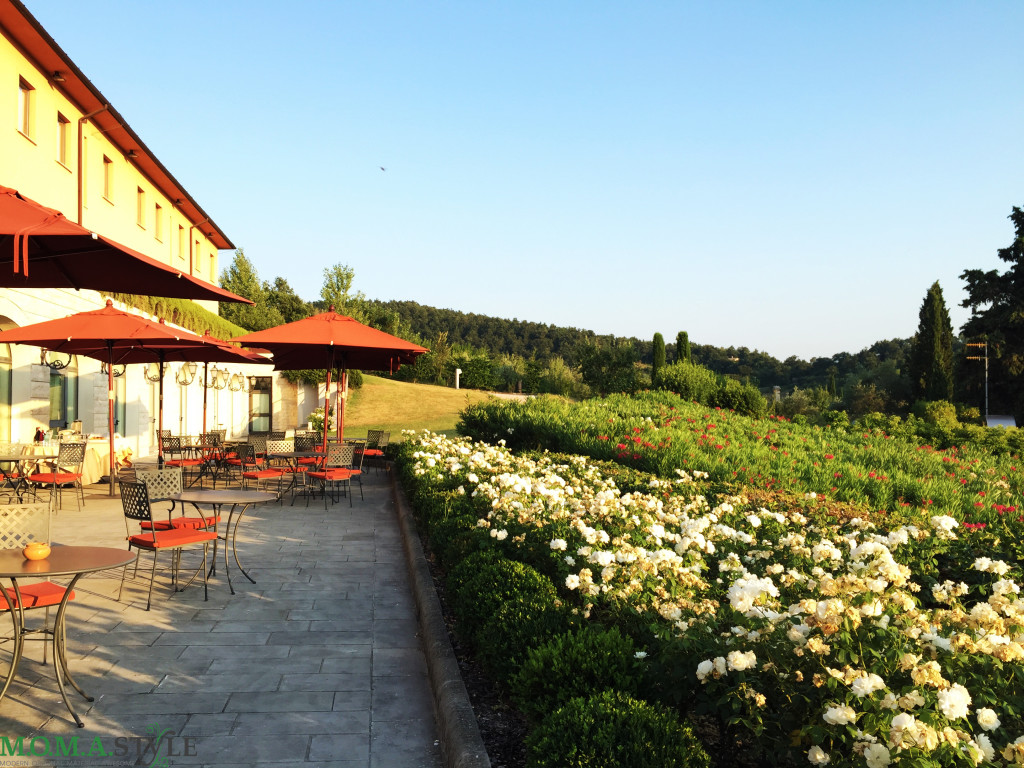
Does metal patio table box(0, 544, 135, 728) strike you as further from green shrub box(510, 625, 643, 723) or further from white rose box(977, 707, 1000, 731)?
white rose box(977, 707, 1000, 731)

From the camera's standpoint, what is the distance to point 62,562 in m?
3.53

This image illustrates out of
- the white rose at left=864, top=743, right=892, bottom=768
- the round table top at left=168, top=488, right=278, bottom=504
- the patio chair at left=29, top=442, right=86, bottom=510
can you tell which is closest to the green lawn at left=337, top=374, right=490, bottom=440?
the patio chair at left=29, top=442, right=86, bottom=510

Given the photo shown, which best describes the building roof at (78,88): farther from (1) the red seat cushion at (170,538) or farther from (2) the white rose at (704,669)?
(2) the white rose at (704,669)

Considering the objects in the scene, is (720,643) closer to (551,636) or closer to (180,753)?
(551,636)

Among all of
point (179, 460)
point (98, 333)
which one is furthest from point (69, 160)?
point (98, 333)

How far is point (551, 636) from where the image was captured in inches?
124

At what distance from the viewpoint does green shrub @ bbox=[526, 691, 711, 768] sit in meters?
2.12

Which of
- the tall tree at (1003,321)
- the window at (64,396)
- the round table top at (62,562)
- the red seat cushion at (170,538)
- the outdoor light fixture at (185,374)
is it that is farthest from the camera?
the tall tree at (1003,321)

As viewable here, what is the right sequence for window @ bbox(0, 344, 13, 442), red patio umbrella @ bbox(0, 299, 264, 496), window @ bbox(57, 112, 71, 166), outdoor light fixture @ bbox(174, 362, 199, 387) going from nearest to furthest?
red patio umbrella @ bbox(0, 299, 264, 496), window @ bbox(0, 344, 13, 442), window @ bbox(57, 112, 71, 166), outdoor light fixture @ bbox(174, 362, 199, 387)

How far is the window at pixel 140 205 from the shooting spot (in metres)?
18.5

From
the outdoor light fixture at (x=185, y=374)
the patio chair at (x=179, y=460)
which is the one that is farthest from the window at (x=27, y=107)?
the patio chair at (x=179, y=460)

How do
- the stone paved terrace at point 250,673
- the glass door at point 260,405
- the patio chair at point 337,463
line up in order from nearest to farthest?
the stone paved terrace at point 250,673, the patio chair at point 337,463, the glass door at point 260,405

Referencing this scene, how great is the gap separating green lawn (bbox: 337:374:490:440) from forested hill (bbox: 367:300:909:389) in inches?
1258

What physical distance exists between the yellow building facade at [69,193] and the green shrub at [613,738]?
26.0ft
